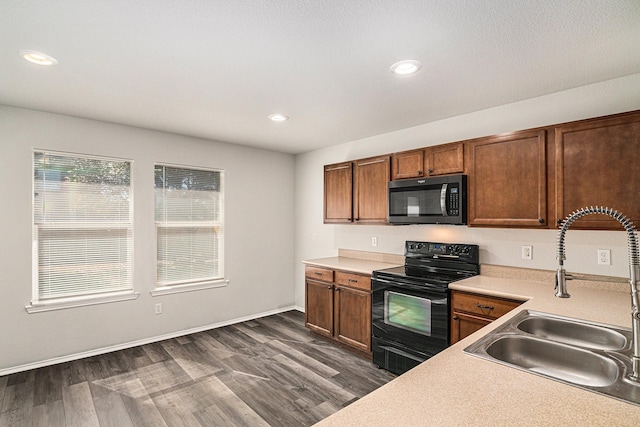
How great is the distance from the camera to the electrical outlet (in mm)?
2352

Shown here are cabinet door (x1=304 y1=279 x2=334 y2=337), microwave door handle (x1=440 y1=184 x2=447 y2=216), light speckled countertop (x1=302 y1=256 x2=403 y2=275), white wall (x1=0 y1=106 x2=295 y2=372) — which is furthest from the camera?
cabinet door (x1=304 y1=279 x2=334 y2=337)

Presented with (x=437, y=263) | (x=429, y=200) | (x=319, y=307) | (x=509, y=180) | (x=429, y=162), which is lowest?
(x=319, y=307)

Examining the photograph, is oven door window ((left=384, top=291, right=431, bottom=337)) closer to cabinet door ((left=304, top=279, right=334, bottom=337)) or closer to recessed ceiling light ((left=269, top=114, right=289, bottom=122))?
cabinet door ((left=304, top=279, right=334, bottom=337))

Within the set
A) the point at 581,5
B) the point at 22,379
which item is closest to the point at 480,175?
the point at 581,5

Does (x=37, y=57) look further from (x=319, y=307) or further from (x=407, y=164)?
(x=319, y=307)

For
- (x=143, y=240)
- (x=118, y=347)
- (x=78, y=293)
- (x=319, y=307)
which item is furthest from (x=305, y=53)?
(x=118, y=347)

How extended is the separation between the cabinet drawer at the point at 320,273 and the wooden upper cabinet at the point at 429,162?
1.31 meters

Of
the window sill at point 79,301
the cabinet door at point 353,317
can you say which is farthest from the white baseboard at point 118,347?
the cabinet door at point 353,317

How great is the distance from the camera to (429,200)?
9.87 feet

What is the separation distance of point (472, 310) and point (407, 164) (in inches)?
60.0

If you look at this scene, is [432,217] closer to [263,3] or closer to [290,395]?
[290,395]

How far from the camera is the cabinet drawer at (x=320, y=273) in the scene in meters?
3.70

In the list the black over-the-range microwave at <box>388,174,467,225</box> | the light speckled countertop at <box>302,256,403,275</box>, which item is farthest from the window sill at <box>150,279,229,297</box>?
the black over-the-range microwave at <box>388,174,467,225</box>

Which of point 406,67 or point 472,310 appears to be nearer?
point 406,67
